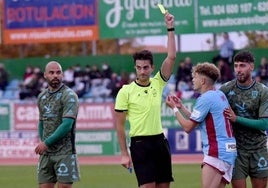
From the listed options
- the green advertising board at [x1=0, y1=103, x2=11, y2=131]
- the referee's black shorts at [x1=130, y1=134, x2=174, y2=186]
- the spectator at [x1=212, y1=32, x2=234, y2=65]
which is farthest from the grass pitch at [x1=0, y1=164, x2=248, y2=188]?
the referee's black shorts at [x1=130, y1=134, x2=174, y2=186]

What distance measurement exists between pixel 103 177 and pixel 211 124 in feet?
34.6

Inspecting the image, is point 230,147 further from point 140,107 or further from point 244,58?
point 140,107

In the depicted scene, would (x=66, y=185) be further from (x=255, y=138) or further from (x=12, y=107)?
(x=12, y=107)

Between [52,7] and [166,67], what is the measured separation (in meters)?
20.7

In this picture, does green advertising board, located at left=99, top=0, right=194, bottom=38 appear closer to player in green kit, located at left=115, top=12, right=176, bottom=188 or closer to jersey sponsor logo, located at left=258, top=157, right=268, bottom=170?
player in green kit, located at left=115, top=12, right=176, bottom=188

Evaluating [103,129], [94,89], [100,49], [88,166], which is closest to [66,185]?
[88,166]

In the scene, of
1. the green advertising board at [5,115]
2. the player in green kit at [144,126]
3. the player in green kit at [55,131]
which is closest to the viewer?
the player in green kit at [144,126]

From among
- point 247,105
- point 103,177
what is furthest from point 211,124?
point 103,177

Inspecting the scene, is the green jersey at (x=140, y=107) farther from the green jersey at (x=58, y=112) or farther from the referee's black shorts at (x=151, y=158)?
the green jersey at (x=58, y=112)

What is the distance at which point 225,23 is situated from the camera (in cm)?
2930

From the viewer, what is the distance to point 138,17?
30.5 metres

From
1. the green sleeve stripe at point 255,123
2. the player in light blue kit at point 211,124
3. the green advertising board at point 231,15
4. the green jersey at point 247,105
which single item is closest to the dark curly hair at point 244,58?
the green jersey at point 247,105

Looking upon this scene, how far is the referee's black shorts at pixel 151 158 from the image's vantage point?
11.1 metres

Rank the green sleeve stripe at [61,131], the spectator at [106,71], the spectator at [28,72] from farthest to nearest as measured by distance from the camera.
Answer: the spectator at [28,72] → the spectator at [106,71] → the green sleeve stripe at [61,131]
